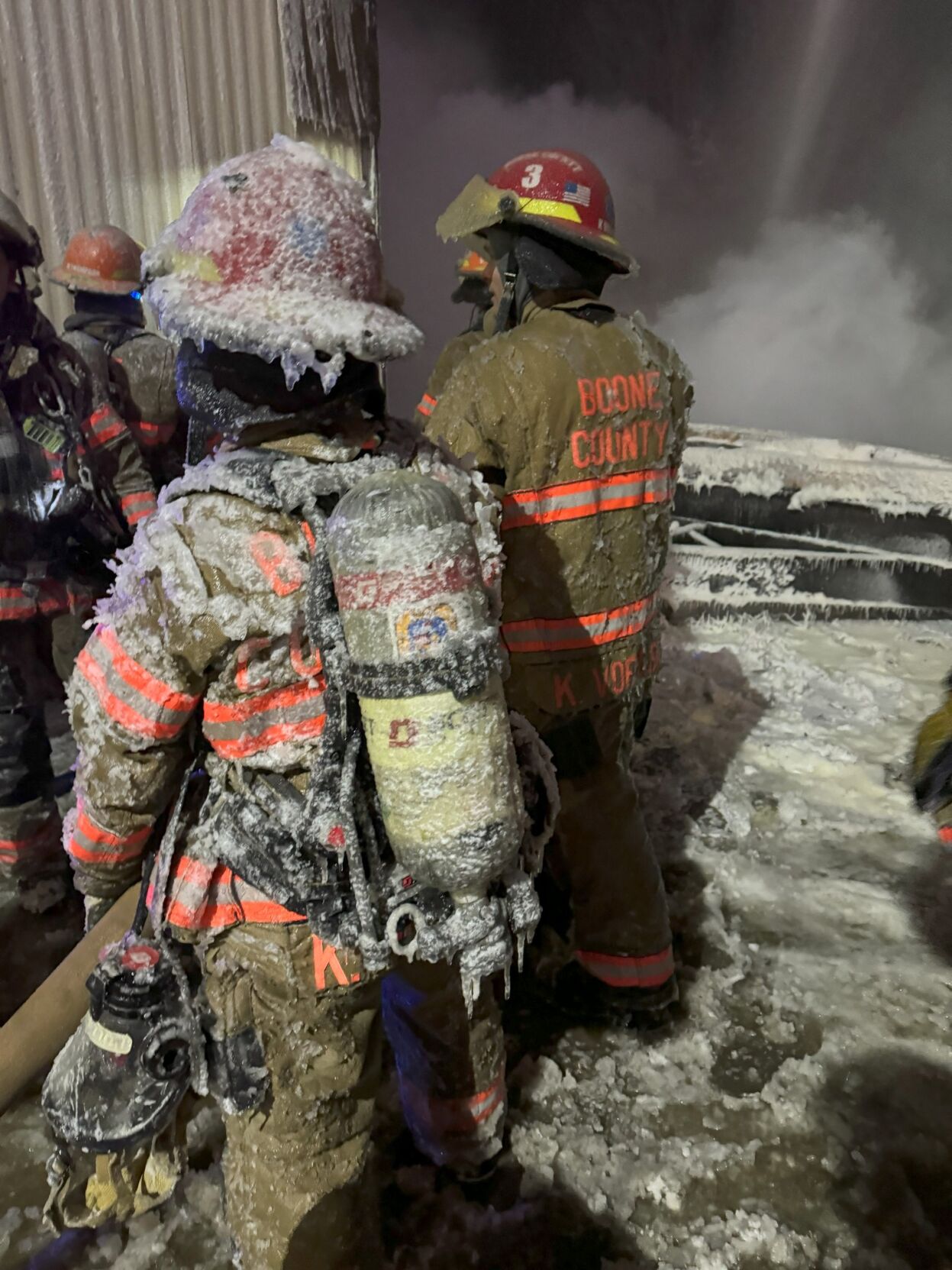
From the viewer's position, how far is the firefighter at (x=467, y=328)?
2979mm

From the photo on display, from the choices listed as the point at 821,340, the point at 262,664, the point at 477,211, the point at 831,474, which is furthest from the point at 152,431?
the point at 821,340

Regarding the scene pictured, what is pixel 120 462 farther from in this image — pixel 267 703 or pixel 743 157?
pixel 743 157

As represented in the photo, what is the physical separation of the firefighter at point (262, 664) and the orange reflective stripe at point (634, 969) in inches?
42.2

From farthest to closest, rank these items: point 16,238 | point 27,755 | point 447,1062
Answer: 1. point 27,755
2. point 16,238
3. point 447,1062

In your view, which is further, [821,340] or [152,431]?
[821,340]

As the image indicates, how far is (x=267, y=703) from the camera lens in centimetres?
122

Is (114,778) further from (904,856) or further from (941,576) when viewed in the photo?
(941,576)

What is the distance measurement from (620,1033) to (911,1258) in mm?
847

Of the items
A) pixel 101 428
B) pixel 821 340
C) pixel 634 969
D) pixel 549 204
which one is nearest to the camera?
pixel 549 204

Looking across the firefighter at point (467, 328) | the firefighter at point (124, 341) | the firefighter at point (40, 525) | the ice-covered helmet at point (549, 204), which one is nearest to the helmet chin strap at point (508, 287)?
the ice-covered helmet at point (549, 204)

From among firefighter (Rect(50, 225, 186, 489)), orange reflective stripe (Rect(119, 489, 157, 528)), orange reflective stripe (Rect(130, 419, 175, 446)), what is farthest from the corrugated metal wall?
orange reflective stripe (Rect(119, 489, 157, 528))

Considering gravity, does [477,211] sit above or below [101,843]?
above

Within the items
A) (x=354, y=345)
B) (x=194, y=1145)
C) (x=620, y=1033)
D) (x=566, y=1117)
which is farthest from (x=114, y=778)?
(x=620, y=1033)

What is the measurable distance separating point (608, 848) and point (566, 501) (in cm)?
103
